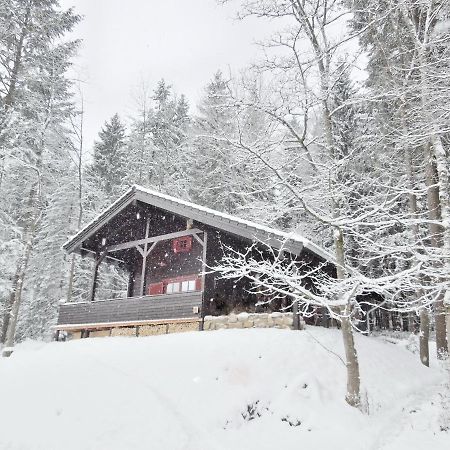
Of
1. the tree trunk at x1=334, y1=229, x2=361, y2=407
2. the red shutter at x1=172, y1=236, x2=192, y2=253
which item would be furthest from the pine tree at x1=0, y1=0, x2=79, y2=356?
the tree trunk at x1=334, y1=229, x2=361, y2=407

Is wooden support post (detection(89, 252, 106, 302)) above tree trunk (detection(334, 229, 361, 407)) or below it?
above

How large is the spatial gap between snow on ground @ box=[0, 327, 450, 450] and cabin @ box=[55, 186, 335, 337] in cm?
196

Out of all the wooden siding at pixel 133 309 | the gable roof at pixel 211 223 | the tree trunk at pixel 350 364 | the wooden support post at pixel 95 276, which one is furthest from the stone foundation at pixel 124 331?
the tree trunk at pixel 350 364

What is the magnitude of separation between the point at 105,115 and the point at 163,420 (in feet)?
91.0

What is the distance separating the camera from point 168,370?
396 inches

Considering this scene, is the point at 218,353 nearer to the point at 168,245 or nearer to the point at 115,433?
the point at 115,433

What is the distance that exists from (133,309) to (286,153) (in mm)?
8113

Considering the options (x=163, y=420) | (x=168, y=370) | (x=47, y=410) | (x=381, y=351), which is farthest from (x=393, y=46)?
(x=47, y=410)

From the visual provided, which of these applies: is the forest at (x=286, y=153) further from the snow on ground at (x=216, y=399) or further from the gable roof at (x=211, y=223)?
the snow on ground at (x=216, y=399)

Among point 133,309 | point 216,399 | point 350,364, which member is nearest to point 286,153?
point 350,364

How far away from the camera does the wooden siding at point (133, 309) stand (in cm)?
1369

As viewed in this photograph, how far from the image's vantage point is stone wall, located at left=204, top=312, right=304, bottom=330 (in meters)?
12.3

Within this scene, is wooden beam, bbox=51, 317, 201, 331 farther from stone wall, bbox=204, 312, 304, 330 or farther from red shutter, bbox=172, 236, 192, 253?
red shutter, bbox=172, 236, 192, 253

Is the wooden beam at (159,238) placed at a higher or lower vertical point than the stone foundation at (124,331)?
higher
